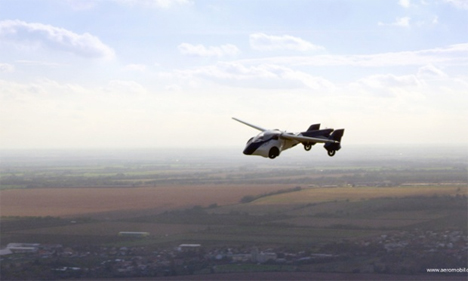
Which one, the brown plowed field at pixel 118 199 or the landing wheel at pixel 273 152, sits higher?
the landing wheel at pixel 273 152

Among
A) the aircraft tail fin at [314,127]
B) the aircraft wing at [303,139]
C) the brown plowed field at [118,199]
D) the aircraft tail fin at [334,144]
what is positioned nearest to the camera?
the aircraft wing at [303,139]

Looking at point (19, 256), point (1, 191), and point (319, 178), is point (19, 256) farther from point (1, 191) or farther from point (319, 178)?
point (319, 178)

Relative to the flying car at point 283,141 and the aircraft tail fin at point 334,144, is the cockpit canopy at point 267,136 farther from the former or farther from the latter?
the aircraft tail fin at point 334,144

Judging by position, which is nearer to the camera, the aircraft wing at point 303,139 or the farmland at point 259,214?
the aircraft wing at point 303,139

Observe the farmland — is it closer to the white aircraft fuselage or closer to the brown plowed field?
the brown plowed field

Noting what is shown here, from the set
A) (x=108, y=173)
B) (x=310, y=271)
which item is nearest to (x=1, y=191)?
(x=108, y=173)

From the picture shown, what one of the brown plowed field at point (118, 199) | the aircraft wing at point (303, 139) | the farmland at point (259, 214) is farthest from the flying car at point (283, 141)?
the brown plowed field at point (118, 199)

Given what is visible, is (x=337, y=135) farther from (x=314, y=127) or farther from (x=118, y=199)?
(x=118, y=199)

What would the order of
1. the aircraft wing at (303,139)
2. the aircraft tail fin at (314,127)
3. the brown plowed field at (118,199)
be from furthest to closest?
1. the brown plowed field at (118,199)
2. the aircraft tail fin at (314,127)
3. the aircraft wing at (303,139)
